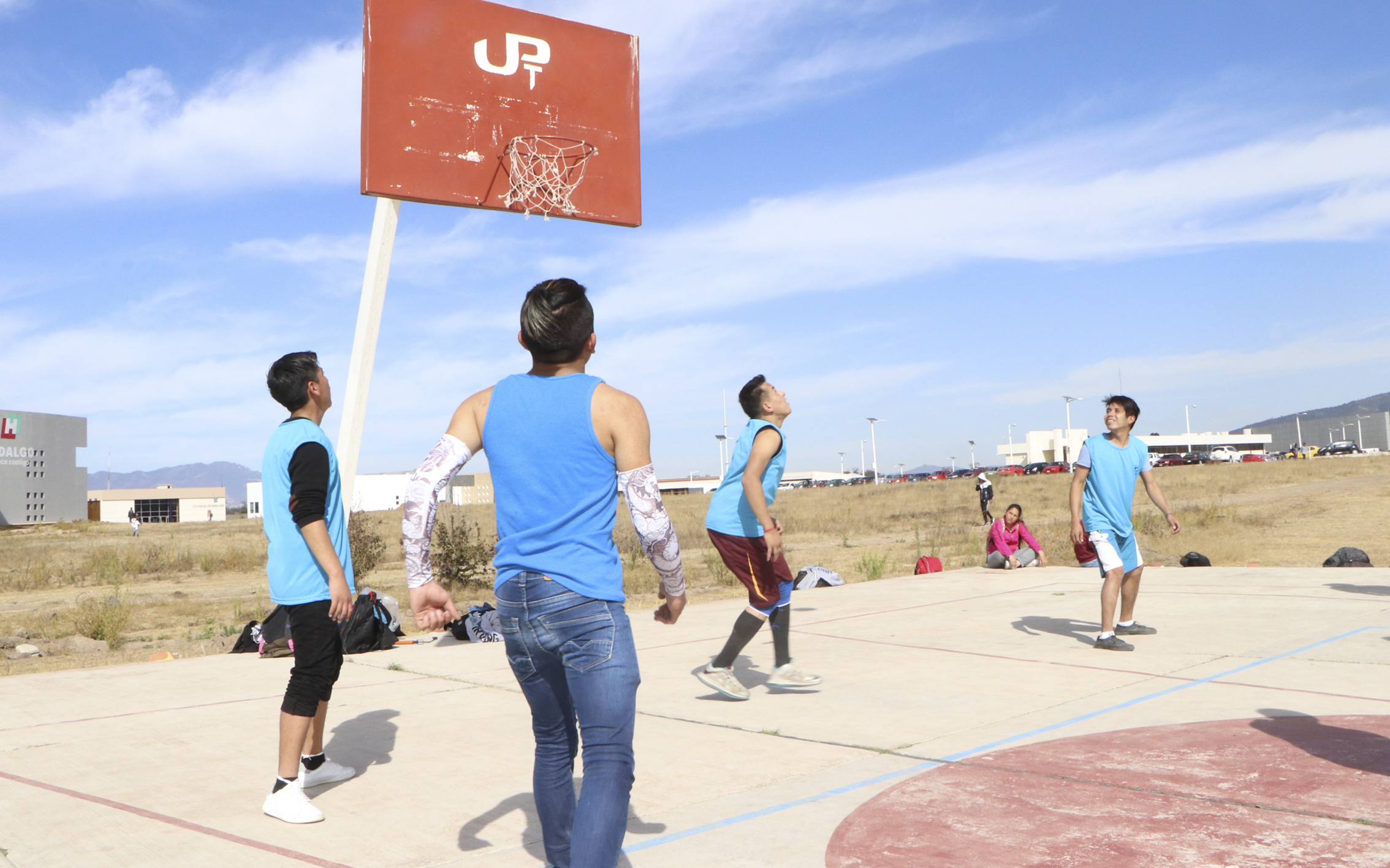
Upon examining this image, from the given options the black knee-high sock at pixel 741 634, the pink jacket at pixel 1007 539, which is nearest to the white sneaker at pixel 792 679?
the black knee-high sock at pixel 741 634

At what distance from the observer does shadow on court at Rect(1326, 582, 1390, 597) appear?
10242mm

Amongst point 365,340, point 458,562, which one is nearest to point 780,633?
point 365,340

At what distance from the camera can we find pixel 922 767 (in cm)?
475

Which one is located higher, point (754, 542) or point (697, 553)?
point (754, 542)

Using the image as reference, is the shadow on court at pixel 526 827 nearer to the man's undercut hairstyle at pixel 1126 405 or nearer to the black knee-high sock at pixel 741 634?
the black knee-high sock at pixel 741 634

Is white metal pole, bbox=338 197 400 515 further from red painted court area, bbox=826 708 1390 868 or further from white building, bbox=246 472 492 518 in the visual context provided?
white building, bbox=246 472 492 518

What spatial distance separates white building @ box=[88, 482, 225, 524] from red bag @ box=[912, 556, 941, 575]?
9826cm

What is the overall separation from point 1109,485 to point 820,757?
4052 millimetres

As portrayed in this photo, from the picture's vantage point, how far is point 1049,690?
6.41 meters

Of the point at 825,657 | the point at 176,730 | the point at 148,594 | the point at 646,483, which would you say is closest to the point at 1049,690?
the point at 825,657

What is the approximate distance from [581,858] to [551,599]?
2.20 ft

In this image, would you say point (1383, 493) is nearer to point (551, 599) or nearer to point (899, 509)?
point (899, 509)

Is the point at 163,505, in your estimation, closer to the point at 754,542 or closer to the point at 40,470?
the point at 40,470


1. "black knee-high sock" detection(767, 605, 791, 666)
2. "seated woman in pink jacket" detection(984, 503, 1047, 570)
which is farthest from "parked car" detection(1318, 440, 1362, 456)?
"black knee-high sock" detection(767, 605, 791, 666)
